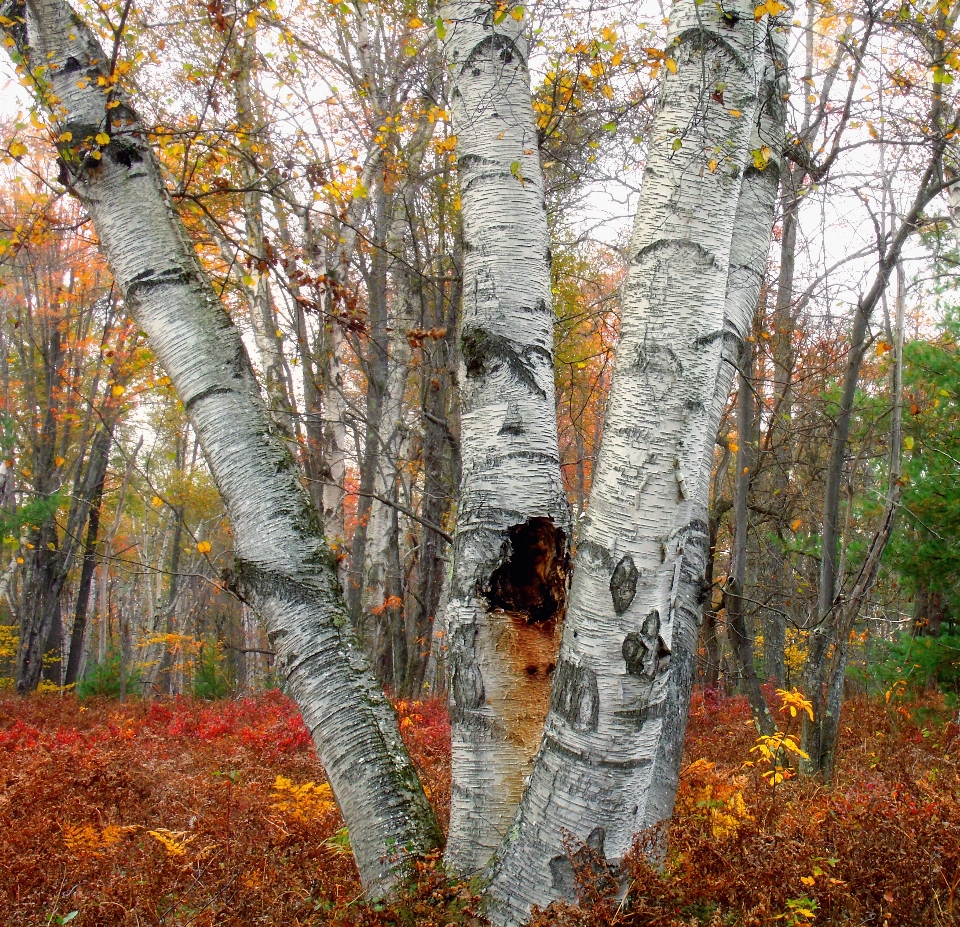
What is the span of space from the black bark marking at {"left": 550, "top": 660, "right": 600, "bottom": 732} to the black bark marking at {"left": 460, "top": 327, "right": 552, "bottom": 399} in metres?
0.85

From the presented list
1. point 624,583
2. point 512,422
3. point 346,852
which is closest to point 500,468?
point 512,422

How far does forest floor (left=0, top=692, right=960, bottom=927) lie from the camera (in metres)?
2.15

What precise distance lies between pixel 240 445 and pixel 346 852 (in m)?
1.86

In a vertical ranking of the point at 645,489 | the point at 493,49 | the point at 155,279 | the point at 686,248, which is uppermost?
the point at 493,49

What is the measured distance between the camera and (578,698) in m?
1.68

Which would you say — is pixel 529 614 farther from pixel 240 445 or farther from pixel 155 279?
pixel 155 279

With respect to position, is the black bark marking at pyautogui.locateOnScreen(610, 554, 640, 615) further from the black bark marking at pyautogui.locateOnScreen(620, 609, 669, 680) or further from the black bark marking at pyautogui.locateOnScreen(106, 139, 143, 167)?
the black bark marking at pyautogui.locateOnScreen(106, 139, 143, 167)

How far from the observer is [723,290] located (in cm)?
186

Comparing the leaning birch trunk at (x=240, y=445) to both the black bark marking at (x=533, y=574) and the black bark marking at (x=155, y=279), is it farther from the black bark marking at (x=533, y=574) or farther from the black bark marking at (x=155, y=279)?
the black bark marking at (x=533, y=574)

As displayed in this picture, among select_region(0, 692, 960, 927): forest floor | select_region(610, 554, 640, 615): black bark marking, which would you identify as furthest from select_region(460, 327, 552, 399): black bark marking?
select_region(0, 692, 960, 927): forest floor

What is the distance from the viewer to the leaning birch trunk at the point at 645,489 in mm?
1670

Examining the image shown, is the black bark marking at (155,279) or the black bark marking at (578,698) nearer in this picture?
the black bark marking at (578,698)

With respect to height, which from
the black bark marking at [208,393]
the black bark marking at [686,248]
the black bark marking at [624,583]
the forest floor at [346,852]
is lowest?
the forest floor at [346,852]

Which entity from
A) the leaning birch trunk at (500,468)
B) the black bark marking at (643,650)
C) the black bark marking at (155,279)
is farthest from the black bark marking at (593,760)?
the black bark marking at (155,279)
